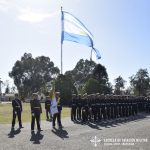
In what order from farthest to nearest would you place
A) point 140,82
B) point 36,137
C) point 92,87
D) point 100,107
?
point 140,82, point 92,87, point 100,107, point 36,137

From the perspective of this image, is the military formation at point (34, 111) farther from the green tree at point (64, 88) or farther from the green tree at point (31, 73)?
the green tree at point (31, 73)

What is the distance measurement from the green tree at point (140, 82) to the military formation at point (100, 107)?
8398 cm

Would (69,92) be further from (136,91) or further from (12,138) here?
(136,91)

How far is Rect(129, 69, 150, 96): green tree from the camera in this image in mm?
116044

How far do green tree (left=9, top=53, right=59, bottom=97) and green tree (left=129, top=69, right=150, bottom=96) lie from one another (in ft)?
83.8

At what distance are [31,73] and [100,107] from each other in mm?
95224

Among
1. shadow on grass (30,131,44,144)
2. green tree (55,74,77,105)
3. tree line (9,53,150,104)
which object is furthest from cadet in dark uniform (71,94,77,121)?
tree line (9,53,150,104)

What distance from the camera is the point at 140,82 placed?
120 metres

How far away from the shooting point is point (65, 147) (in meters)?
13.0

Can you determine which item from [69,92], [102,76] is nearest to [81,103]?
[69,92]

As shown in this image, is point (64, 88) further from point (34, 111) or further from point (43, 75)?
point (43, 75)

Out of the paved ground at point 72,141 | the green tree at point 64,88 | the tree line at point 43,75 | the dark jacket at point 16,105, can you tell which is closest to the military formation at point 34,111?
the dark jacket at point 16,105

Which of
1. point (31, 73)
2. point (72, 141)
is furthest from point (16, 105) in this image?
point (31, 73)

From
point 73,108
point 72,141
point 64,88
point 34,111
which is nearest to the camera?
point 72,141
